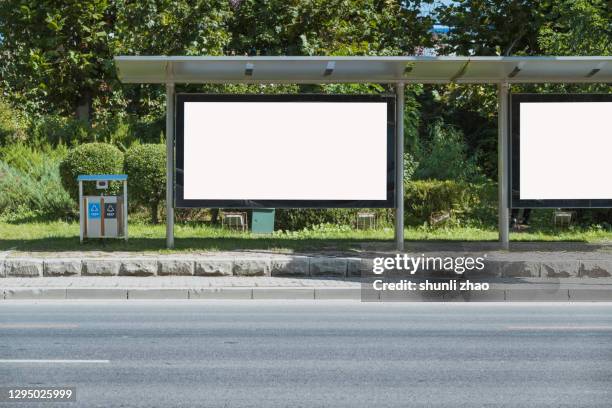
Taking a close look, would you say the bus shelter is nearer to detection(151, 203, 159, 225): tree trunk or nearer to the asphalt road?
the asphalt road

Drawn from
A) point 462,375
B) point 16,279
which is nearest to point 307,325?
point 462,375

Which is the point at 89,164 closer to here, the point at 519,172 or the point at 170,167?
the point at 170,167

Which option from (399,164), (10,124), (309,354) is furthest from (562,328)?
(10,124)

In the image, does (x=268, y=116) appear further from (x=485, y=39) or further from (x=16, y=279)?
(x=485, y=39)

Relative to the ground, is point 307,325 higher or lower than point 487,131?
lower

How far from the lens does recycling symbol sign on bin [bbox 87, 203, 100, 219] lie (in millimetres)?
16344

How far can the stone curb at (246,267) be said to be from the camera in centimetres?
1422

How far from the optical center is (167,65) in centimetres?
1569

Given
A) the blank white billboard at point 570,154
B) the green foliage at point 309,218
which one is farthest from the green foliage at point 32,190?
the blank white billboard at point 570,154

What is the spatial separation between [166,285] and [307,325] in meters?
3.53

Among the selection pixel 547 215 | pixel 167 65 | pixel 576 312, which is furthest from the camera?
pixel 547 215

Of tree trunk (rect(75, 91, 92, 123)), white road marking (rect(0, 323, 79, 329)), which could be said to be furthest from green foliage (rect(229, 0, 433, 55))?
white road marking (rect(0, 323, 79, 329))

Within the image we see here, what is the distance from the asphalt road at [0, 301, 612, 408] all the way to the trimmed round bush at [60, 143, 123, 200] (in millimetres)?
9115

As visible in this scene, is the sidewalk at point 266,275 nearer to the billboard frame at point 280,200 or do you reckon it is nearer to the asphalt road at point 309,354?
the asphalt road at point 309,354
